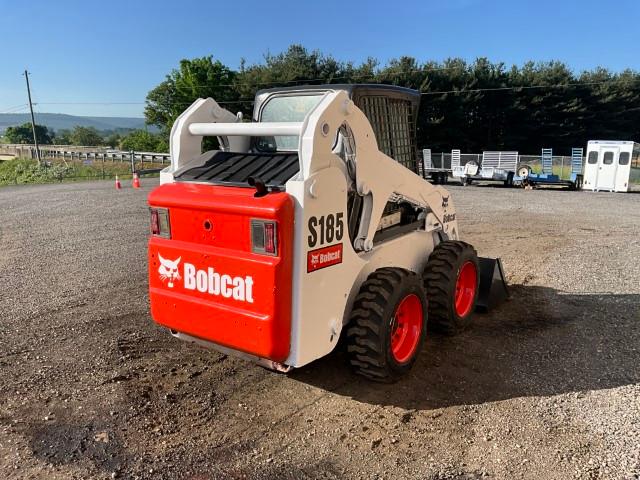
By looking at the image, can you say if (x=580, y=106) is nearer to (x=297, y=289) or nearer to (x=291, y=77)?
(x=291, y=77)

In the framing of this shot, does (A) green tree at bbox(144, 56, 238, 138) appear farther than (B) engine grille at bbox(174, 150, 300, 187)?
Yes

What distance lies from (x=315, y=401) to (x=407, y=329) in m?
1.02

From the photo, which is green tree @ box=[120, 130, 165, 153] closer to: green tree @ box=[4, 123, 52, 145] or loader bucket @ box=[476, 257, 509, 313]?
green tree @ box=[4, 123, 52, 145]

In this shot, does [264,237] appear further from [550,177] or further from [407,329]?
[550,177]

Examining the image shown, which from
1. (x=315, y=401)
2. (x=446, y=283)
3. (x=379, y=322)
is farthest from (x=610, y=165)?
(x=315, y=401)

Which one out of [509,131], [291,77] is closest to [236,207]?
[291,77]

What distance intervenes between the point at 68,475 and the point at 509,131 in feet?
160

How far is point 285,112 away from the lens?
4562 millimetres

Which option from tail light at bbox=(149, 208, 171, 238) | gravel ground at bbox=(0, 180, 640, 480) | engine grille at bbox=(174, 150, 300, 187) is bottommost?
gravel ground at bbox=(0, 180, 640, 480)

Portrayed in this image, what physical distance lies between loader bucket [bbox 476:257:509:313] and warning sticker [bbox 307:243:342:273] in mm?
2879

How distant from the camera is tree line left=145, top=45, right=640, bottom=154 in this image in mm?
43438

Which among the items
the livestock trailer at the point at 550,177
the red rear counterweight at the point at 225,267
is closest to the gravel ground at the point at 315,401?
the red rear counterweight at the point at 225,267

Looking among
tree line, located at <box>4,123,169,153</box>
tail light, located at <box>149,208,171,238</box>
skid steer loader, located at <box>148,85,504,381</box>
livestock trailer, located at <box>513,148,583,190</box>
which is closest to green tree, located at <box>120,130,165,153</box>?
tree line, located at <box>4,123,169,153</box>

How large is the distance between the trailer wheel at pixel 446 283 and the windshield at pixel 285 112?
182cm
